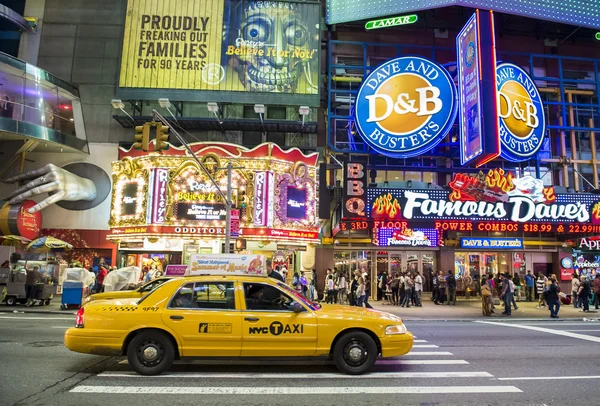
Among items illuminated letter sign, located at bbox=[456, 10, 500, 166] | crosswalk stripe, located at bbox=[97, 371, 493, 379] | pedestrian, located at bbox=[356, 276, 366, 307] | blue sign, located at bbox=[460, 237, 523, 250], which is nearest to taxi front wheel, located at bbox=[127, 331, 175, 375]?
crosswalk stripe, located at bbox=[97, 371, 493, 379]

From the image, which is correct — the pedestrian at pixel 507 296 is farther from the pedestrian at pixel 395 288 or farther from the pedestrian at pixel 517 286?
the pedestrian at pixel 517 286

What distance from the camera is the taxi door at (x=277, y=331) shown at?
23.9ft

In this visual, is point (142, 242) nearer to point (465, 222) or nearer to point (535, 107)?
point (465, 222)

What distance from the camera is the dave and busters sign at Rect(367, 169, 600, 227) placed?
73.5 ft

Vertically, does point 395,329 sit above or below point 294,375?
above

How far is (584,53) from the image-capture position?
3203 centimetres

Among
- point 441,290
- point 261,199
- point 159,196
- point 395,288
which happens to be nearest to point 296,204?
point 261,199

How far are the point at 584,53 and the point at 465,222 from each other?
754 inches

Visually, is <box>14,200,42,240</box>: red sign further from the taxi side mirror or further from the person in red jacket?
the taxi side mirror

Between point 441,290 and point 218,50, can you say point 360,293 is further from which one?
point 218,50

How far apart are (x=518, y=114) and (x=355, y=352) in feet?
74.1

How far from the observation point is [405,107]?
25.0 metres

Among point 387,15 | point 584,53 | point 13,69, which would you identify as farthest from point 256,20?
point 584,53

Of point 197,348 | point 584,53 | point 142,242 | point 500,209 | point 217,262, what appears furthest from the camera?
point 584,53
